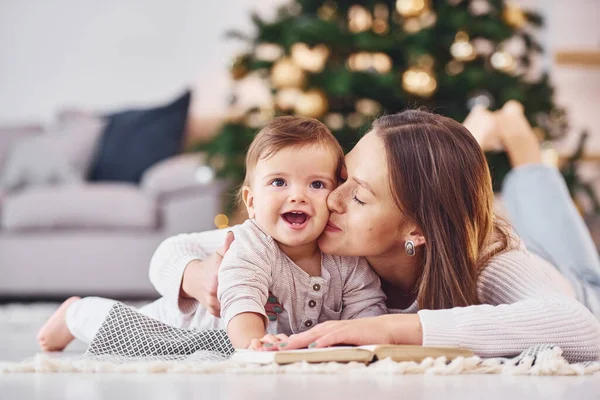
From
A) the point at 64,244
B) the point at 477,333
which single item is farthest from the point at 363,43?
the point at 477,333

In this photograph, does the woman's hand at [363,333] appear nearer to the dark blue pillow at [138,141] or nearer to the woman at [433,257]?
the woman at [433,257]

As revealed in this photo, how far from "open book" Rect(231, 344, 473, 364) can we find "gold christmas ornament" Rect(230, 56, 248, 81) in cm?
232

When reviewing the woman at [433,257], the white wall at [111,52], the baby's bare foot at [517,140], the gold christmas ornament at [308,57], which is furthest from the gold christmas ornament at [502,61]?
the woman at [433,257]

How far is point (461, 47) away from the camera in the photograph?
321 centimetres

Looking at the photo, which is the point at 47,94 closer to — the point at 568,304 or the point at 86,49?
the point at 86,49

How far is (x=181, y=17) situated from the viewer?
4.61 meters

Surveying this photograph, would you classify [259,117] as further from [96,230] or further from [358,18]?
[96,230]

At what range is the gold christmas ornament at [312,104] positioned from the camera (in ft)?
10.2

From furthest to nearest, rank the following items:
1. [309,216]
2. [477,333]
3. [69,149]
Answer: [69,149]
[309,216]
[477,333]

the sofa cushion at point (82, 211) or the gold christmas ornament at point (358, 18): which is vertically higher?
the gold christmas ornament at point (358, 18)

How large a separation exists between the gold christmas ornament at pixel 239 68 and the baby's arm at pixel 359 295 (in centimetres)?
207

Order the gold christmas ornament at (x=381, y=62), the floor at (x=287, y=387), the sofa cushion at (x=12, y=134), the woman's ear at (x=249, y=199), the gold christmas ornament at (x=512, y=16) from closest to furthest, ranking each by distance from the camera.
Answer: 1. the floor at (x=287, y=387)
2. the woman's ear at (x=249, y=199)
3. the gold christmas ornament at (x=381, y=62)
4. the gold christmas ornament at (x=512, y=16)
5. the sofa cushion at (x=12, y=134)

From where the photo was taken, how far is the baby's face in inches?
49.1

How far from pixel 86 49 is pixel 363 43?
2.19 meters
